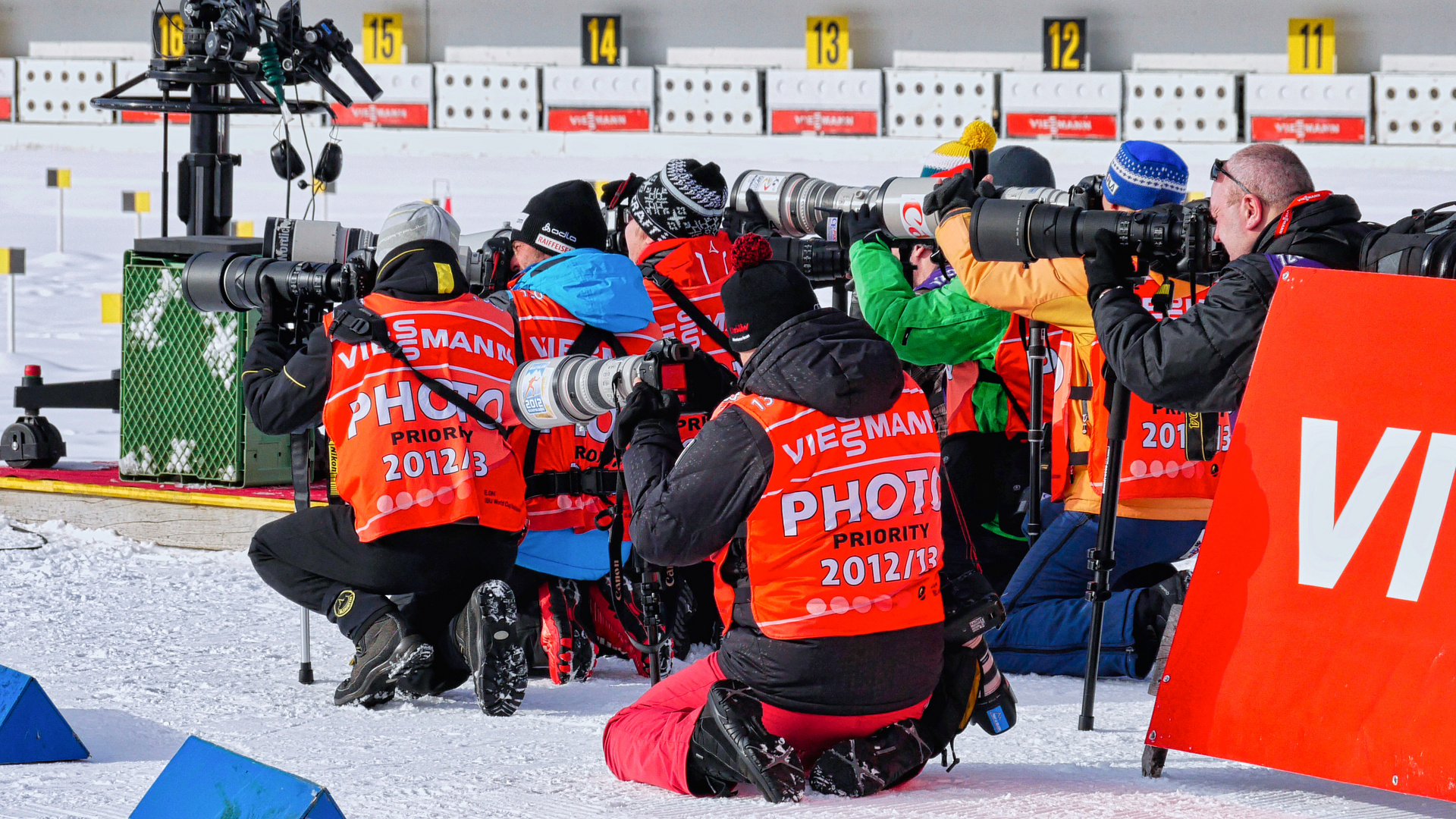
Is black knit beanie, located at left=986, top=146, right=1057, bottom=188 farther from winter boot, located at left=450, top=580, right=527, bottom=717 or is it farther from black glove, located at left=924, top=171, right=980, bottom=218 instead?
winter boot, located at left=450, top=580, right=527, bottom=717

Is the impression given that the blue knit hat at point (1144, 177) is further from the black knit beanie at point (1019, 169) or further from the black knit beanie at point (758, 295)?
the black knit beanie at point (758, 295)

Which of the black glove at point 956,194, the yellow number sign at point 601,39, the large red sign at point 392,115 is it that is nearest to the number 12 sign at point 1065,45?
the yellow number sign at point 601,39

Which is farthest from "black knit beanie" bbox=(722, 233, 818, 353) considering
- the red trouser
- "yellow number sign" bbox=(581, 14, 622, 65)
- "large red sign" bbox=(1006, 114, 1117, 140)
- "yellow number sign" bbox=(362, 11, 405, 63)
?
"yellow number sign" bbox=(362, 11, 405, 63)

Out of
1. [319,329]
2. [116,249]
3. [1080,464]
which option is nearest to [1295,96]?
[116,249]

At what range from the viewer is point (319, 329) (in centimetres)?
346

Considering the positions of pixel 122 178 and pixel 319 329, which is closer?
pixel 319 329

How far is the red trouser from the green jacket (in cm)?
139

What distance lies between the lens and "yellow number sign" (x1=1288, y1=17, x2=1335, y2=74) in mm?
15227

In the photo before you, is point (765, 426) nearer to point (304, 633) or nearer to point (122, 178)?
point (304, 633)

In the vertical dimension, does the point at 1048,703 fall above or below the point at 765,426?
below

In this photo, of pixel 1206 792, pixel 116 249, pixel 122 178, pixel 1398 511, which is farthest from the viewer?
pixel 122 178

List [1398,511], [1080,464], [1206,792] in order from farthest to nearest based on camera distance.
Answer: [1080,464] → [1206,792] → [1398,511]

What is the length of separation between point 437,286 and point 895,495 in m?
1.26

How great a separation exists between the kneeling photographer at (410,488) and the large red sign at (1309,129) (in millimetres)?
11838
